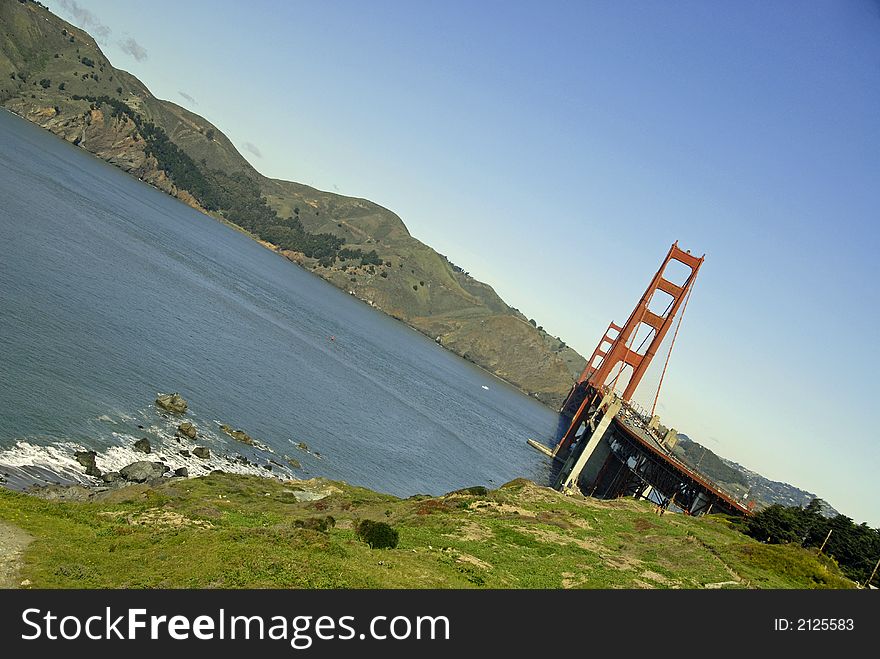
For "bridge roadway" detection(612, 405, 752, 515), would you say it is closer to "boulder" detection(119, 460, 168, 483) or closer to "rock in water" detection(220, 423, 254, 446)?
"rock in water" detection(220, 423, 254, 446)

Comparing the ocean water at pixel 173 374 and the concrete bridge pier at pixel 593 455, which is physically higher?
the concrete bridge pier at pixel 593 455

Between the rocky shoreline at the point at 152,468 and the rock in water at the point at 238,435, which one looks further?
the rock in water at the point at 238,435

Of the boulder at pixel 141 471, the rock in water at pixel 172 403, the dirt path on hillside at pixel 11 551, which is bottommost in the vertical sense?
the boulder at pixel 141 471

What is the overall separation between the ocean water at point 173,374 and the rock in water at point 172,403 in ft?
3.20

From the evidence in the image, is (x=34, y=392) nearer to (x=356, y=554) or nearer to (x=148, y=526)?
(x=148, y=526)

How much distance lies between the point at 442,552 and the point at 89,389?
3849 centimetres

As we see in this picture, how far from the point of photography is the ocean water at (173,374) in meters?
47.4

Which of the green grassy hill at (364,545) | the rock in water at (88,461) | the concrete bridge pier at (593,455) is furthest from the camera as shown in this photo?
the concrete bridge pier at (593,455)

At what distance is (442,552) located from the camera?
27875 mm

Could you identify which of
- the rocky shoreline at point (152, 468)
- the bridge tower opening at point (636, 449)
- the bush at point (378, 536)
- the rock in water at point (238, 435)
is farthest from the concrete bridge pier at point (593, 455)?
the bush at point (378, 536)

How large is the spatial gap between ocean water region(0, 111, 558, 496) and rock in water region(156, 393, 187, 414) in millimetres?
977
